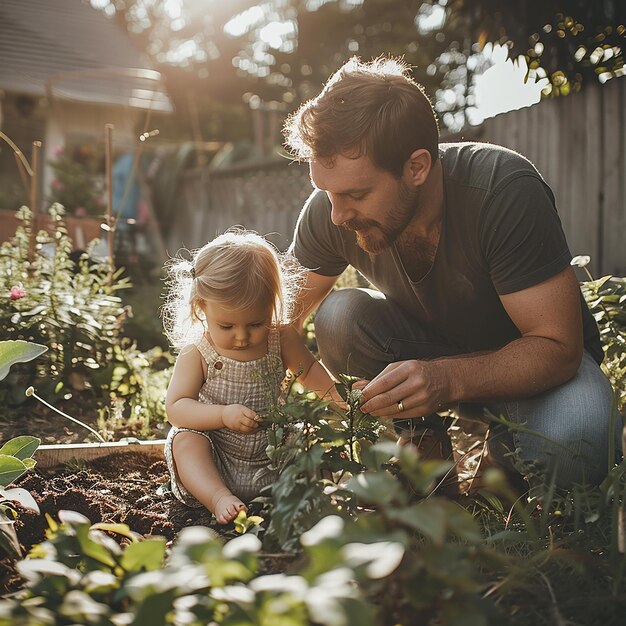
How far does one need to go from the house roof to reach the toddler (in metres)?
9.17

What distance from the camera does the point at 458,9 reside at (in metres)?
5.18

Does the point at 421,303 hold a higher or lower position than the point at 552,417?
higher

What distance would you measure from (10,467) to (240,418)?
0.60 metres

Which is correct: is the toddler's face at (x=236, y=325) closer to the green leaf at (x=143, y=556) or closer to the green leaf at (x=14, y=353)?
the green leaf at (x=14, y=353)

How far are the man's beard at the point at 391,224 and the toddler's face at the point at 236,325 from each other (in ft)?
1.35

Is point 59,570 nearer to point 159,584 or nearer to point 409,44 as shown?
point 159,584

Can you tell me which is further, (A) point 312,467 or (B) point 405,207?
(B) point 405,207

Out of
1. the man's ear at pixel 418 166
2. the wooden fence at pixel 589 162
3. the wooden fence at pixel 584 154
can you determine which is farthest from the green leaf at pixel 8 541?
the wooden fence at pixel 589 162

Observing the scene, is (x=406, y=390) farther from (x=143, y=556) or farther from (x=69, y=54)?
(x=69, y=54)

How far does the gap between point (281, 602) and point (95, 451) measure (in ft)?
6.27

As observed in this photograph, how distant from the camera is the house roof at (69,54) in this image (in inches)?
460

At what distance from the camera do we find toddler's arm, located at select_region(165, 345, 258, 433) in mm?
2078

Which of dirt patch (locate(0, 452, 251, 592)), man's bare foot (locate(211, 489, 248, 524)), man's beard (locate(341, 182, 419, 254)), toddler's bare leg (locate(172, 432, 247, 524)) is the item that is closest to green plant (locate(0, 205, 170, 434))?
dirt patch (locate(0, 452, 251, 592))

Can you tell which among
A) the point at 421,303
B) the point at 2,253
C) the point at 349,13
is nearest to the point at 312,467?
the point at 421,303
